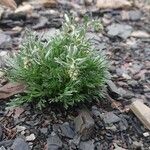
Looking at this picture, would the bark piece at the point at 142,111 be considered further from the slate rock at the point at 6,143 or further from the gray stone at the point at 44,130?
the slate rock at the point at 6,143

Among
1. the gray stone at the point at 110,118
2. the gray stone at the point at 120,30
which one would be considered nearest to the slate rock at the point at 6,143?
the gray stone at the point at 110,118

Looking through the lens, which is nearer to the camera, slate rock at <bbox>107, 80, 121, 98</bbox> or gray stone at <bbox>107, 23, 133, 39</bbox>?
slate rock at <bbox>107, 80, 121, 98</bbox>

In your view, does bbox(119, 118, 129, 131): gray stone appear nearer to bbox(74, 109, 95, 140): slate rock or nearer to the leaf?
bbox(74, 109, 95, 140): slate rock

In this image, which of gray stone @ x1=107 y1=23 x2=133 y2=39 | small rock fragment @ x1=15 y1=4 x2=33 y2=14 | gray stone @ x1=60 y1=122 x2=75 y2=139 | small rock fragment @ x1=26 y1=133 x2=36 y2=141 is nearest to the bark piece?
gray stone @ x1=60 y1=122 x2=75 y2=139

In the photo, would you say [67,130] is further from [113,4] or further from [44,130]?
[113,4]

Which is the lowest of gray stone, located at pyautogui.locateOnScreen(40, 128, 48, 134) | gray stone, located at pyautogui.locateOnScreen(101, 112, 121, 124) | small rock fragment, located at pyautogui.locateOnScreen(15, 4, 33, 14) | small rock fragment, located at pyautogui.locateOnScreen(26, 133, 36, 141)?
gray stone, located at pyautogui.locateOnScreen(101, 112, 121, 124)

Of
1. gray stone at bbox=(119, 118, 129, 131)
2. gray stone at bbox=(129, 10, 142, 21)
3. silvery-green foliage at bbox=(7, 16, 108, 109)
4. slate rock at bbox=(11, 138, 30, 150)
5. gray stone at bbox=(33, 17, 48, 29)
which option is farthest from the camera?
gray stone at bbox=(129, 10, 142, 21)

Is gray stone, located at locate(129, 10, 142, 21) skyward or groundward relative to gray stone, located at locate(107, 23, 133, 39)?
skyward

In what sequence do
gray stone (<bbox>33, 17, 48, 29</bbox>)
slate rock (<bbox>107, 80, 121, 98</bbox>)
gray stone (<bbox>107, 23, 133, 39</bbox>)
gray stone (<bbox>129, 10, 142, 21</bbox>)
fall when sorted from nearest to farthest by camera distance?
slate rock (<bbox>107, 80, 121, 98</bbox>) → gray stone (<bbox>33, 17, 48, 29</bbox>) → gray stone (<bbox>107, 23, 133, 39</bbox>) → gray stone (<bbox>129, 10, 142, 21</bbox>)

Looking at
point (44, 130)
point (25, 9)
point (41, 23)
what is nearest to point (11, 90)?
point (44, 130)
